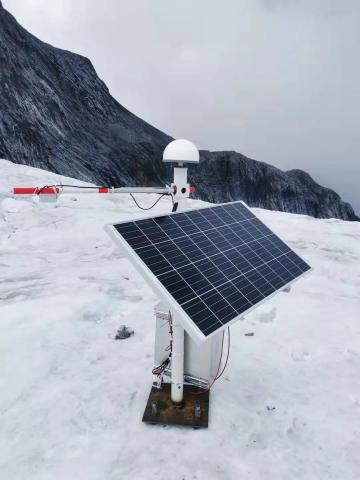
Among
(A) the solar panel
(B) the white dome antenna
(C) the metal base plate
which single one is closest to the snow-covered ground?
(C) the metal base plate

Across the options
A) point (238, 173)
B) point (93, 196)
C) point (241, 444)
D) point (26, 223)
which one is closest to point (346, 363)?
point (241, 444)

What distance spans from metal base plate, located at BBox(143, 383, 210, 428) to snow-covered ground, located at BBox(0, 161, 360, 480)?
133mm

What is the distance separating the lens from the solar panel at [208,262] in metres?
4.53

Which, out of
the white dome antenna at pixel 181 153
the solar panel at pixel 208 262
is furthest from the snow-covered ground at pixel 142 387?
the white dome antenna at pixel 181 153

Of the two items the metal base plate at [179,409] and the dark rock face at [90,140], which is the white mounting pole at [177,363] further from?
the dark rock face at [90,140]

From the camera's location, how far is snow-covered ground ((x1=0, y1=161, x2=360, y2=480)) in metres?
4.88

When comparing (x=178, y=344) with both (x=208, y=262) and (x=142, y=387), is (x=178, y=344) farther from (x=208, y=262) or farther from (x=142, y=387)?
(x=142, y=387)

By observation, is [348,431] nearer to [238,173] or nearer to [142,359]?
[142,359]

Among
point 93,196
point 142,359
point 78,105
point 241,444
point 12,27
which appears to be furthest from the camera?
point 78,105

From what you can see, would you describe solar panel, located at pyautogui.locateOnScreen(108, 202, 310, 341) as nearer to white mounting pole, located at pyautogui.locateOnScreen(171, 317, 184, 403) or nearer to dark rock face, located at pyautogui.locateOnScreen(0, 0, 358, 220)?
white mounting pole, located at pyautogui.locateOnScreen(171, 317, 184, 403)

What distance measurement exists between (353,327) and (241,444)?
526 centimetres

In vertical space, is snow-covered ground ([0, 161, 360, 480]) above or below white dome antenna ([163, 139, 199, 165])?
below

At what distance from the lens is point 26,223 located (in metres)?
15.8

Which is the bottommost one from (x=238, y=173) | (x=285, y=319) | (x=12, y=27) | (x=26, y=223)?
(x=285, y=319)
